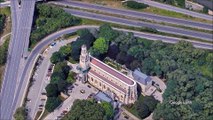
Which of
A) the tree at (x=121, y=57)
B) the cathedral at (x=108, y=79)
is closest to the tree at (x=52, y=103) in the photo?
the cathedral at (x=108, y=79)

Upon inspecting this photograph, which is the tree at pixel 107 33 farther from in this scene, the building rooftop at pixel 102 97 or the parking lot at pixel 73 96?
the building rooftop at pixel 102 97

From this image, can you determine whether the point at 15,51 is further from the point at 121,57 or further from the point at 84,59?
the point at 121,57

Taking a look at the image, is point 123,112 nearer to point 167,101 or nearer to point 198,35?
point 167,101

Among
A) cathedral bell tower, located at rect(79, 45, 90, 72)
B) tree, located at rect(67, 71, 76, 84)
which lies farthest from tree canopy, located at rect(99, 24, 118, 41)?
tree, located at rect(67, 71, 76, 84)

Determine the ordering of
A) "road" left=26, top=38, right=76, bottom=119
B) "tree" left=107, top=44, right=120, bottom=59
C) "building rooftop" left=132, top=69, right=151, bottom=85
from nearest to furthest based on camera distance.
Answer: "road" left=26, top=38, right=76, bottom=119 < "building rooftop" left=132, top=69, right=151, bottom=85 < "tree" left=107, top=44, right=120, bottom=59

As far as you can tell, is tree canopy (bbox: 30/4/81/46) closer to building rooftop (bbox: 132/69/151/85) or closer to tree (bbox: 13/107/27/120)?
tree (bbox: 13/107/27/120)

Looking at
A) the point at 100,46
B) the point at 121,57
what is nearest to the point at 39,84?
the point at 100,46

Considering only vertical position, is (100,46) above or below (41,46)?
above
